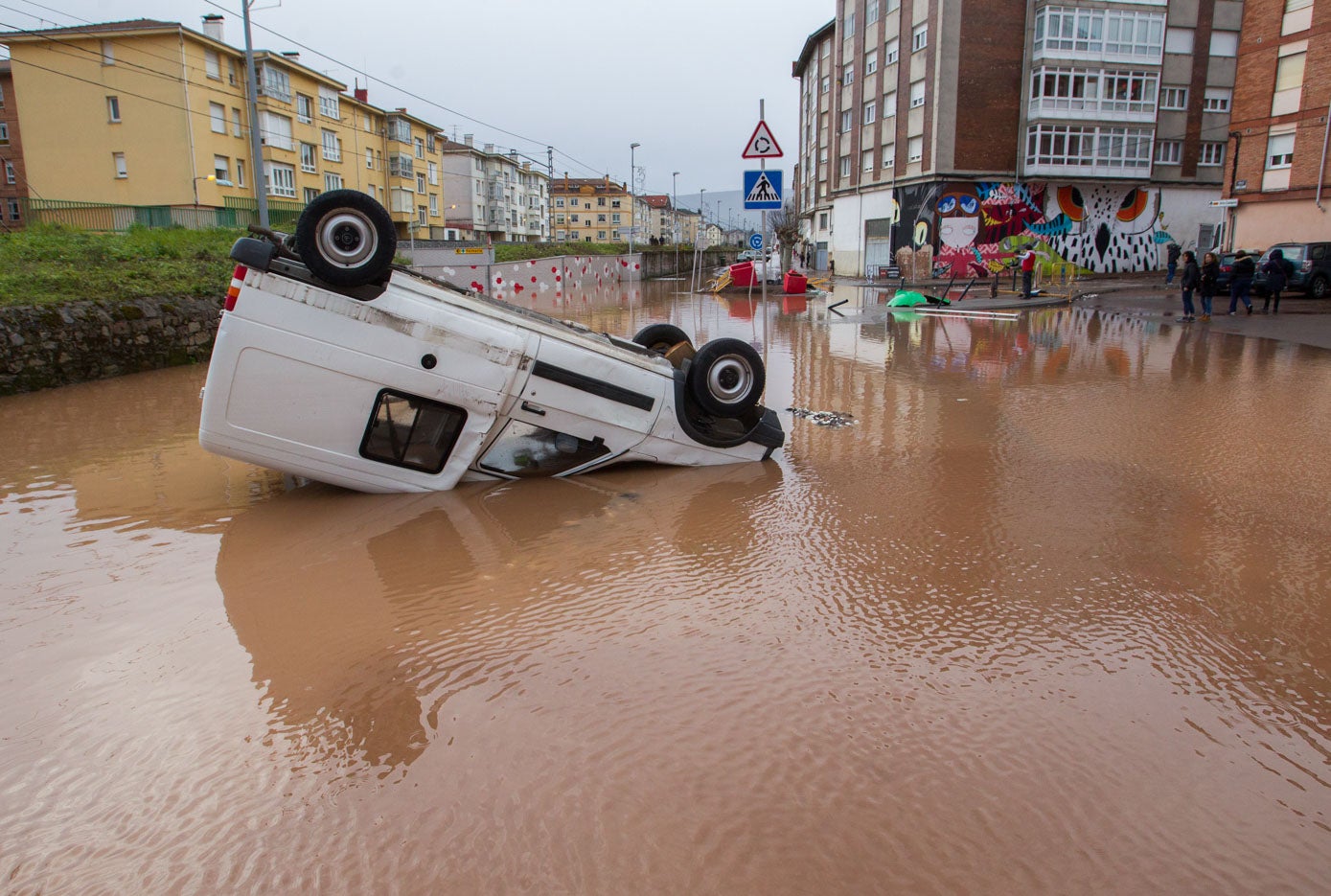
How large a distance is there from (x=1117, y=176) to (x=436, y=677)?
4842 cm

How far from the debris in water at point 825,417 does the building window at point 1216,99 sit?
4632cm

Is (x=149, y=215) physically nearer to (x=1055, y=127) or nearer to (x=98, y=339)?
(x=98, y=339)

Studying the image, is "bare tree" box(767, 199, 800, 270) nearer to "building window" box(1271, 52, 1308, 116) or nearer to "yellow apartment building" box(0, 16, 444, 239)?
"building window" box(1271, 52, 1308, 116)

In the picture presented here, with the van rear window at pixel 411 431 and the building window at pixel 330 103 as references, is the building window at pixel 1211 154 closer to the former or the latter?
the van rear window at pixel 411 431

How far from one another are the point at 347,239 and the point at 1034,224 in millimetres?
44292

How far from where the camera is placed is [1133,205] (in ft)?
147

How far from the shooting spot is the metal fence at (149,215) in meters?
29.6

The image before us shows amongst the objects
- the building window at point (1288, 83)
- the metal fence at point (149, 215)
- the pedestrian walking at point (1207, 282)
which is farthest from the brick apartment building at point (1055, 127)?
the metal fence at point (149, 215)

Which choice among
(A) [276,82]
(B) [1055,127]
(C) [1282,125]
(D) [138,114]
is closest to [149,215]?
(D) [138,114]

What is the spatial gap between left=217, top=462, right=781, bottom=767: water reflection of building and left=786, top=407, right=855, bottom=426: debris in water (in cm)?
196

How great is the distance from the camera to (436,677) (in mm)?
3865

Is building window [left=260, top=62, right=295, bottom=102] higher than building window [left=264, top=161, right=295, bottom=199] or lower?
higher

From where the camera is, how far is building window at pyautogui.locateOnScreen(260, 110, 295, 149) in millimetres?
47944

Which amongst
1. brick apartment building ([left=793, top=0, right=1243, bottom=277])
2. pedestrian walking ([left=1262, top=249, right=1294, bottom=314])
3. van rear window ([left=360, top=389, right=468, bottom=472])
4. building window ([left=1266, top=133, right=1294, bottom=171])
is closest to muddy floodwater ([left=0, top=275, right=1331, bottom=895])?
van rear window ([left=360, top=389, right=468, bottom=472])
